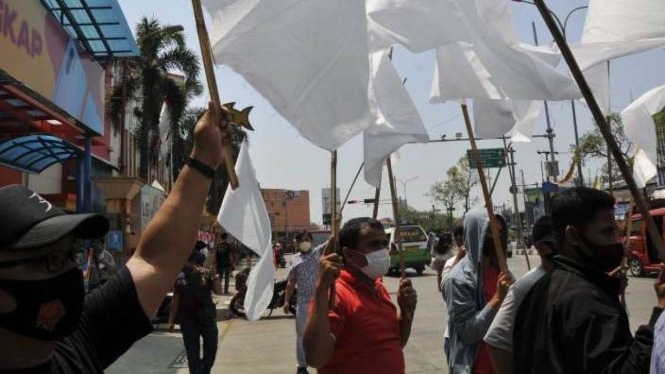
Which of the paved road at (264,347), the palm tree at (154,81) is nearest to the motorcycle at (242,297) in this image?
the paved road at (264,347)

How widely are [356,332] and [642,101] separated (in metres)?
2.06

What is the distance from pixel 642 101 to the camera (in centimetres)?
339

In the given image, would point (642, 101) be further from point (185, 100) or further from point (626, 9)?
point (185, 100)

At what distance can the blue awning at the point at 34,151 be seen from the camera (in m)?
11.8

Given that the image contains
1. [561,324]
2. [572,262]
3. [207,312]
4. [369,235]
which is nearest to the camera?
[561,324]

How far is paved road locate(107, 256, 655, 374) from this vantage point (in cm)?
799

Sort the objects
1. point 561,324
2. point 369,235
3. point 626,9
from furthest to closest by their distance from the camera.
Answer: point 369,235
point 626,9
point 561,324

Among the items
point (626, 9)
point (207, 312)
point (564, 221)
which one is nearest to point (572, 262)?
point (564, 221)

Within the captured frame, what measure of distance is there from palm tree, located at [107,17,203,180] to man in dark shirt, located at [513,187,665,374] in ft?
86.3

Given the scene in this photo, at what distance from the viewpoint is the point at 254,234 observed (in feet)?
9.52

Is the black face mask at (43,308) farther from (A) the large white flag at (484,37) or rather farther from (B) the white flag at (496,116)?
(B) the white flag at (496,116)

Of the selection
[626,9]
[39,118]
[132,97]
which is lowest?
[626,9]

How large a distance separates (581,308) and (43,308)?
1543 millimetres

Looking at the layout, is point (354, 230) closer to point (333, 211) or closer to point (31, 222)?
point (333, 211)
